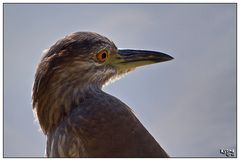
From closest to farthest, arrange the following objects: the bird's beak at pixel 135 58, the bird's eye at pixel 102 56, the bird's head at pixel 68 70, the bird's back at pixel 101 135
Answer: the bird's back at pixel 101 135, the bird's head at pixel 68 70, the bird's eye at pixel 102 56, the bird's beak at pixel 135 58

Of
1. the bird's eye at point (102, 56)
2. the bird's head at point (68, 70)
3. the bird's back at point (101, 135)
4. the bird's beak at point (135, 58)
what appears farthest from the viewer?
the bird's beak at point (135, 58)

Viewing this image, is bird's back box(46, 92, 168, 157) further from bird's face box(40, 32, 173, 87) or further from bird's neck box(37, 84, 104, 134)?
bird's face box(40, 32, 173, 87)

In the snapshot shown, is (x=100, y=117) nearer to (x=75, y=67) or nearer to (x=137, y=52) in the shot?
(x=75, y=67)

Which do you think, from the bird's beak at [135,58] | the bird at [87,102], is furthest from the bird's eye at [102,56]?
the bird's beak at [135,58]

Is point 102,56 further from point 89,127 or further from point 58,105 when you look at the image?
point 89,127

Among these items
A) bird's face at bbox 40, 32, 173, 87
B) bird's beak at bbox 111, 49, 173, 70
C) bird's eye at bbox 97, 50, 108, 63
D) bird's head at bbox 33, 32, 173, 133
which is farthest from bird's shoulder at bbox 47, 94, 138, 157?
bird's beak at bbox 111, 49, 173, 70

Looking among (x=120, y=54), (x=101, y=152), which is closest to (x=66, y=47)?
(x=120, y=54)

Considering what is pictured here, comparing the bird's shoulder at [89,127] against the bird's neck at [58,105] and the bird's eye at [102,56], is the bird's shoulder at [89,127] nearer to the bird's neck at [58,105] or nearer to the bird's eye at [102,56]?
the bird's neck at [58,105]
